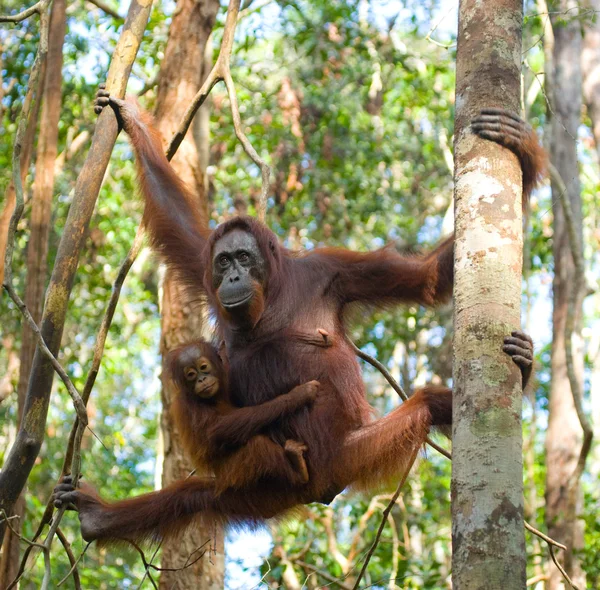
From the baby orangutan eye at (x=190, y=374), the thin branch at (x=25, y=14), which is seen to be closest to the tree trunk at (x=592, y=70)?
the baby orangutan eye at (x=190, y=374)

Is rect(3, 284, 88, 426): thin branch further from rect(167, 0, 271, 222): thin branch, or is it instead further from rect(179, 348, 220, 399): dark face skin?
rect(167, 0, 271, 222): thin branch

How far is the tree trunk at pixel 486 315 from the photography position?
94.1 inches

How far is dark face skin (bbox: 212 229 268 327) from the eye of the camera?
424 centimetres

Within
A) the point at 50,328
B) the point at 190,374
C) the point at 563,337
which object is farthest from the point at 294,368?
the point at 563,337

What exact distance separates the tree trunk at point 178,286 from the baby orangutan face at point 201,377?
97 cm

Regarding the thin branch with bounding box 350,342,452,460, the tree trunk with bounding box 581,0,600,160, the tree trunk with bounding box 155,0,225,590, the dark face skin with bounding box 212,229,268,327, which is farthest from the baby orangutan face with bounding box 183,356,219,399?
the tree trunk with bounding box 581,0,600,160

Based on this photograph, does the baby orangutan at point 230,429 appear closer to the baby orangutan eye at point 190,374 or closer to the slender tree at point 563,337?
the baby orangutan eye at point 190,374

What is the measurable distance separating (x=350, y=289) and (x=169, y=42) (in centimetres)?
308

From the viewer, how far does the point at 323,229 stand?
11656 millimetres

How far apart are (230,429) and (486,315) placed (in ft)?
5.81

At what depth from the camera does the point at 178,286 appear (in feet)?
18.5

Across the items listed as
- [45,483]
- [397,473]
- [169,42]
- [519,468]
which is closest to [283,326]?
[397,473]

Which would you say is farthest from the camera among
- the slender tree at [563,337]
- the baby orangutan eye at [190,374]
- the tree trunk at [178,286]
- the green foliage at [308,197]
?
the green foliage at [308,197]

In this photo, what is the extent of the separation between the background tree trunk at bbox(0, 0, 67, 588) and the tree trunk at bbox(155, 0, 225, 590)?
2.63 feet
